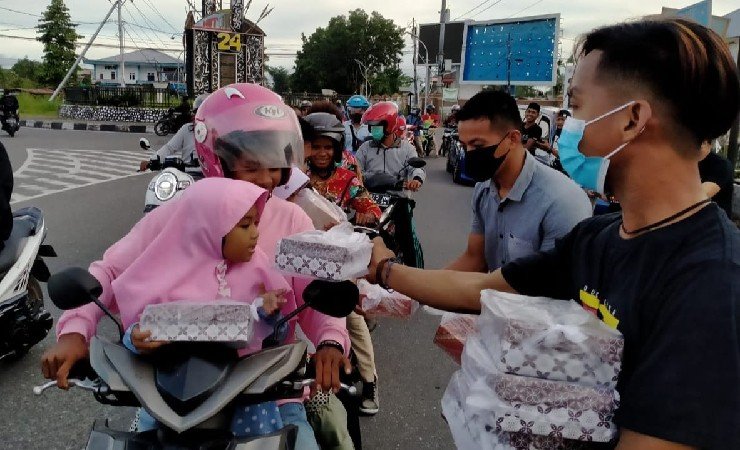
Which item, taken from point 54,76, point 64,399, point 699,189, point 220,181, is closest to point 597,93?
point 699,189

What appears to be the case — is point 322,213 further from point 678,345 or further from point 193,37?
point 193,37

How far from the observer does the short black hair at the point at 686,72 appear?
115 centimetres

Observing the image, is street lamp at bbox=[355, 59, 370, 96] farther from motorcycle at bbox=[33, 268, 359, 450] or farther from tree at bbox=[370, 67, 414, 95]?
motorcycle at bbox=[33, 268, 359, 450]

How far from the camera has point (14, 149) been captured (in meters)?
16.4

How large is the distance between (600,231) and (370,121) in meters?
5.14

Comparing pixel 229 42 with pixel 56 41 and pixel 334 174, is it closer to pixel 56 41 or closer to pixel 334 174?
pixel 334 174

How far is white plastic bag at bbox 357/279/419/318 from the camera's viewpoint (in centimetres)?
202

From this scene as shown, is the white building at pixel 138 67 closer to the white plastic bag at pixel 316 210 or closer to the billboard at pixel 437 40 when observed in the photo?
the billboard at pixel 437 40

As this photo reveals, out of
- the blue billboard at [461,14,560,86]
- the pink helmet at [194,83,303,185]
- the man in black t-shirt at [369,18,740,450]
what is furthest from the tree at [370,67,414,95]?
the man in black t-shirt at [369,18,740,450]

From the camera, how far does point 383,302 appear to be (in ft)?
6.72

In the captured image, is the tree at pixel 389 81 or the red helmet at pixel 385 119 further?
the tree at pixel 389 81

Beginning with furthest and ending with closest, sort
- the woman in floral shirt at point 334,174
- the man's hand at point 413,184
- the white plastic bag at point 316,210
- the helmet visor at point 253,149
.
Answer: the man's hand at point 413,184 → the woman in floral shirt at point 334,174 → the white plastic bag at point 316,210 → the helmet visor at point 253,149

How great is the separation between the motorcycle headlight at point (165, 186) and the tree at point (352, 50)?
5987 centimetres

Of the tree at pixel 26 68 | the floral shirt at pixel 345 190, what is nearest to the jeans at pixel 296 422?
the floral shirt at pixel 345 190
